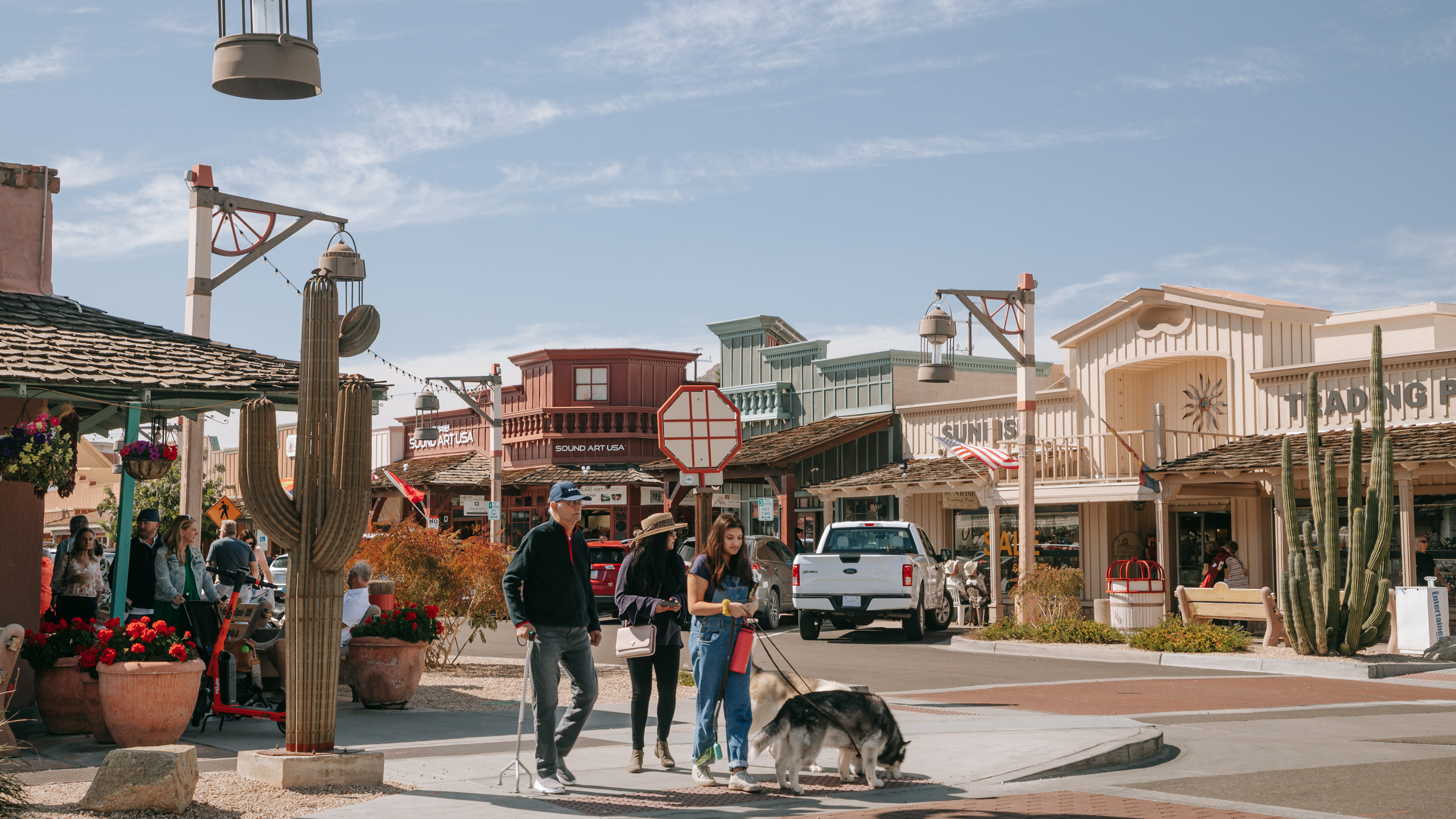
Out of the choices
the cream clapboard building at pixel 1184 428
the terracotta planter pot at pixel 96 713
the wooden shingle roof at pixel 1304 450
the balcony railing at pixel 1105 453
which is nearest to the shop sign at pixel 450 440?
the cream clapboard building at pixel 1184 428

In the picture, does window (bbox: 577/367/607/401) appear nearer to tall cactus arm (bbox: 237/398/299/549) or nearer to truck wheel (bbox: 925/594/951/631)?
truck wheel (bbox: 925/594/951/631)

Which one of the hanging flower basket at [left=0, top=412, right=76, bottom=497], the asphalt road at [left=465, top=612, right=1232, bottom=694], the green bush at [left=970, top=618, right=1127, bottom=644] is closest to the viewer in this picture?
the hanging flower basket at [left=0, top=412, right=76, bottom=497]

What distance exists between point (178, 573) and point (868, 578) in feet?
43.0

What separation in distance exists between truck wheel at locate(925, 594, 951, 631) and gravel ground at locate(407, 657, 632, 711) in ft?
25.8

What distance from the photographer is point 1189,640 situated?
19.3 meters

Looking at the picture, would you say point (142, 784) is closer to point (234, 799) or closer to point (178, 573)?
point (234, 799)

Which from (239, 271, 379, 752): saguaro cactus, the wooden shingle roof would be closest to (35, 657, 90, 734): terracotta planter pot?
(239, 271, 379, 752): saguaro cactus

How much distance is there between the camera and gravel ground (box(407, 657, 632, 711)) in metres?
13.4

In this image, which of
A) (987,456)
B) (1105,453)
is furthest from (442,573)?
(1105,453)

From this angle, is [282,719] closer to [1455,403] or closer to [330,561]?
[330,561]

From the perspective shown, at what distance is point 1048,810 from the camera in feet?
26.9

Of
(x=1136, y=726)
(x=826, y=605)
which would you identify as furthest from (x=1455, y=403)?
(x=1136, y=726)

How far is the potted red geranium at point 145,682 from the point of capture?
963cm

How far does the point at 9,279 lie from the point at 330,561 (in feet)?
24.3
